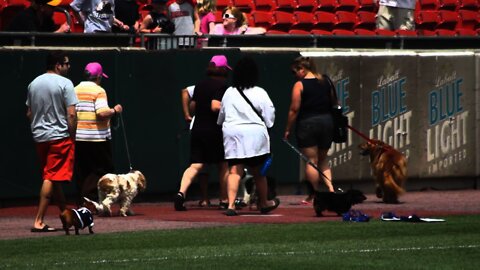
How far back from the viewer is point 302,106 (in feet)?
58.9

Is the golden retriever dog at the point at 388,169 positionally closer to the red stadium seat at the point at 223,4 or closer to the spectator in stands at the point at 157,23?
the spectator in stands at the point at 157,23

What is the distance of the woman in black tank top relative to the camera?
1784 centimetres

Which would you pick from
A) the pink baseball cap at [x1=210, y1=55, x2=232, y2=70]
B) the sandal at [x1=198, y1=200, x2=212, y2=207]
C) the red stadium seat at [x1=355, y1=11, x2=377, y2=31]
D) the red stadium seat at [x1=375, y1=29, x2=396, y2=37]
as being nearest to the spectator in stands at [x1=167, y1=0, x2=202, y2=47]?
the pink baseball cap at [x1=210, y1=55, x2=232, y2=70]

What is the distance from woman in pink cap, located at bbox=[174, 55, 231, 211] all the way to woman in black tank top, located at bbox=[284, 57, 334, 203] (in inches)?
34.8

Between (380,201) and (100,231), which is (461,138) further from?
(100,231)

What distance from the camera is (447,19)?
25344 millimetres

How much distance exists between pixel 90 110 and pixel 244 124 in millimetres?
1781

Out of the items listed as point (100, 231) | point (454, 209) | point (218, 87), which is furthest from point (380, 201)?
point (100, 231)

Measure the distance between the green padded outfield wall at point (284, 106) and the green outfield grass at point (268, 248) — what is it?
3.65m

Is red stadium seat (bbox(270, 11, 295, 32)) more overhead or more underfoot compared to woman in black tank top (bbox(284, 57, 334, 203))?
more overhead

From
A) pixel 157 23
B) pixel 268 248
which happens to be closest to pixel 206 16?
pixel 157 23

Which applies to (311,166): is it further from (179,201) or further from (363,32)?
(363,32)

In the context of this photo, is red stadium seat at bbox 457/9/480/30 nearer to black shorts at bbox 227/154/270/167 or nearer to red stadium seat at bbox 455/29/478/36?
red stadium seat at bbox 455/29/478/36

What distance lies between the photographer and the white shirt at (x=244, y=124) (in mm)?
16594
